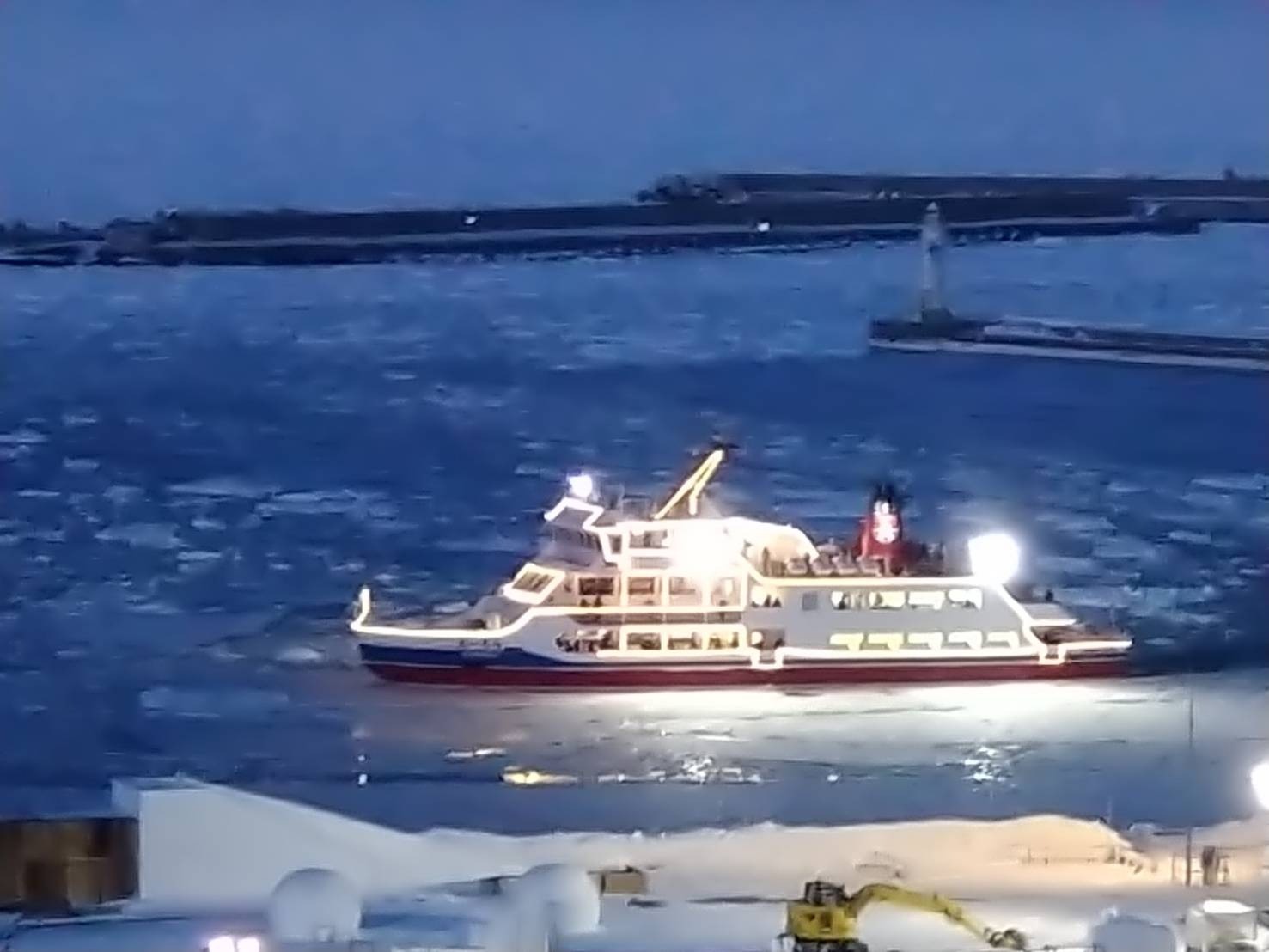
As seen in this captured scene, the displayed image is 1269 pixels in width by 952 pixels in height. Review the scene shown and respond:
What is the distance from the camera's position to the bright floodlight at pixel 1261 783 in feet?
10.9

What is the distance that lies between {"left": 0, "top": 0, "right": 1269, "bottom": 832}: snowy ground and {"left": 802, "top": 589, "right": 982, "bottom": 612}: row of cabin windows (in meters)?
0.10

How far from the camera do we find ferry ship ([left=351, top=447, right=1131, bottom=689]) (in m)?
3.34

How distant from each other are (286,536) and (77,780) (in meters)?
0.45

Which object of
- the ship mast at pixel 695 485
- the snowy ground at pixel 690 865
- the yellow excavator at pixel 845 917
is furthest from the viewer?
the ship mast at pixel 695 485

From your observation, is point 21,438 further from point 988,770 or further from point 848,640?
point 988,770

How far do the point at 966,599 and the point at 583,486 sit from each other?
1.81 ft

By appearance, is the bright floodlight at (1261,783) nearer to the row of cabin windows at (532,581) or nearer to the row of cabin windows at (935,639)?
the row of cabin windows at (935,639)

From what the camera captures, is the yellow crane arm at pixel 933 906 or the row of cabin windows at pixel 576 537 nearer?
the yellow crane arm at pixel 933 906

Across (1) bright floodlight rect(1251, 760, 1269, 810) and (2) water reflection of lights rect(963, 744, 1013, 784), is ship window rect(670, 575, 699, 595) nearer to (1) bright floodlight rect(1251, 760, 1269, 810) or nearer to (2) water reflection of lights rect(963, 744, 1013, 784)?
(2) water reflection of lights rect(963, 744, 1013, 784)

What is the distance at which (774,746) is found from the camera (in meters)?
3.38

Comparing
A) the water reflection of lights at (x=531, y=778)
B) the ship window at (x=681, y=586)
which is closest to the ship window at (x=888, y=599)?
the ship window at (x=681, y=586)

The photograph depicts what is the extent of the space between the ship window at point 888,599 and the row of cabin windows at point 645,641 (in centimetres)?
19

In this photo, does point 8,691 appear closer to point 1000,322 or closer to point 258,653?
point 258,653

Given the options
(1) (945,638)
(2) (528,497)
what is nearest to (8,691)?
(2) (528,497)
